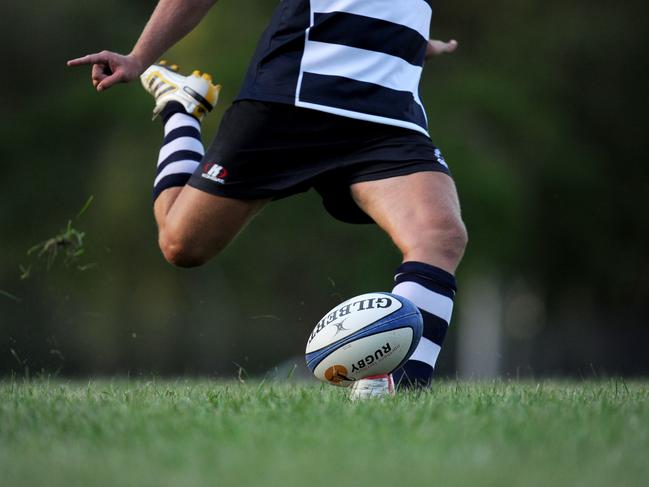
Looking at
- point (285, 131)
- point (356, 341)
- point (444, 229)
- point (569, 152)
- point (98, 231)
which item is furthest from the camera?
point (569, 152)

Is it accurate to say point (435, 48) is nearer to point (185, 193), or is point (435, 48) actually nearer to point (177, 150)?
point (177, 150)

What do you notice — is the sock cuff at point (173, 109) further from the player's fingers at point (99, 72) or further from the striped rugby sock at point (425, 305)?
the striped rugby sock at point (425, 305)

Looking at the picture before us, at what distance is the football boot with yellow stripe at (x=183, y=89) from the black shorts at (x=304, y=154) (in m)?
0.70

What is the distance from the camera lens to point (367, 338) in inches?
145

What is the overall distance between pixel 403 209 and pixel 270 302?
47.8 ft

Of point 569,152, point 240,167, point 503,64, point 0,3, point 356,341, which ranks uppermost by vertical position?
point 240,167

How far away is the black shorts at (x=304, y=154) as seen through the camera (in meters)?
4.21

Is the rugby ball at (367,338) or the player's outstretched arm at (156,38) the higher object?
the player's outstretched arm at (156,38)

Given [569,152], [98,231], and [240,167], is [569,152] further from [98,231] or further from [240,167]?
[240,167]

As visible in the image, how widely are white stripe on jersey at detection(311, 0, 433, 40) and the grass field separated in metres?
1.38

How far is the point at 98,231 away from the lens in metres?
18.0

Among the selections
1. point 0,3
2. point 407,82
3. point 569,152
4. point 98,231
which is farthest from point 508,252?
point 407,82

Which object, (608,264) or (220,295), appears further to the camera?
(608,264)

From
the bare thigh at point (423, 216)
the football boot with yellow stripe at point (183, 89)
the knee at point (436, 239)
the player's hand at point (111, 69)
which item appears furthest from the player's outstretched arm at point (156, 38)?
the knee at point (436, 239)
